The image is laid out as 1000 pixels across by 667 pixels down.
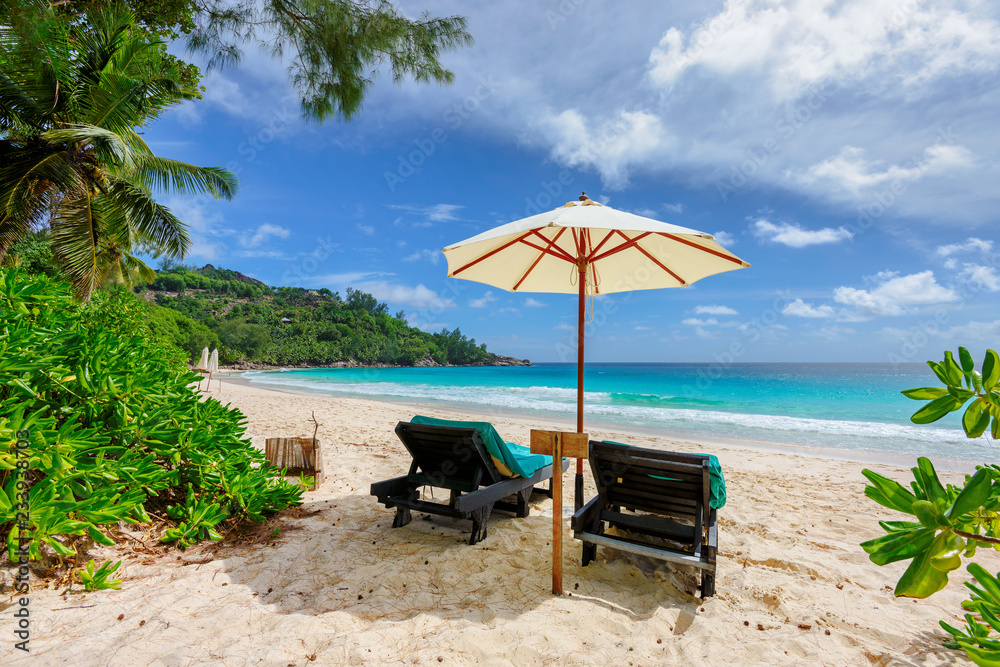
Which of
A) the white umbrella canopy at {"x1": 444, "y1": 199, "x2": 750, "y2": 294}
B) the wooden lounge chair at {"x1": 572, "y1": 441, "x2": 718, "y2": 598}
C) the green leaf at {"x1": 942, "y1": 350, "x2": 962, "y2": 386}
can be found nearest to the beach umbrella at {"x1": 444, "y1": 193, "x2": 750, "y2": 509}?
the white umbrella canopy at {"x1": 444, "y1": 199, "x2": 750, "y2": 294}

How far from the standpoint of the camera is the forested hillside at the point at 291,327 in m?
61.8

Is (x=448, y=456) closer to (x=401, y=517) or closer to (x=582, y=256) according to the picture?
(x=401, y=517)

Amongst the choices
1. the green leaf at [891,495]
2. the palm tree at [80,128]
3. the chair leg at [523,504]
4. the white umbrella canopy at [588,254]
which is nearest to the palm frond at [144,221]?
the palm tree at [80,128]

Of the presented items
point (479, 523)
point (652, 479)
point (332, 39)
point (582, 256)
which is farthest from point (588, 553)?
point (332, 39)

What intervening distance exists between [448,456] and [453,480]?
0.23 m

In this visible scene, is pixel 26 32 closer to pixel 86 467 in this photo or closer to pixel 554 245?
pixel 86 467

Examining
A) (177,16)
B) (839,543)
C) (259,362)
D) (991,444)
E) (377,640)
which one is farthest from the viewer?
(259,362)

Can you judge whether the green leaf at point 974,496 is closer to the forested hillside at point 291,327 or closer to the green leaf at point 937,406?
the green leaf at point 937,406

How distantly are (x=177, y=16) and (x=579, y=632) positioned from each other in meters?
11.6

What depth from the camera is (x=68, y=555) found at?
2627 mm

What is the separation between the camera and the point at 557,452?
114 inches

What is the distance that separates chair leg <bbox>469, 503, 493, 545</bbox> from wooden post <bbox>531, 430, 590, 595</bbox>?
909 millimetres

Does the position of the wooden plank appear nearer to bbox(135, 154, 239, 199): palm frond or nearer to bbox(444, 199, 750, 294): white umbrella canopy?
bbox(444, 199, 750, 294): white umbrella canopy

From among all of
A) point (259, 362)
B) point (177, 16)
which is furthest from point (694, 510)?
point (259, 362)
